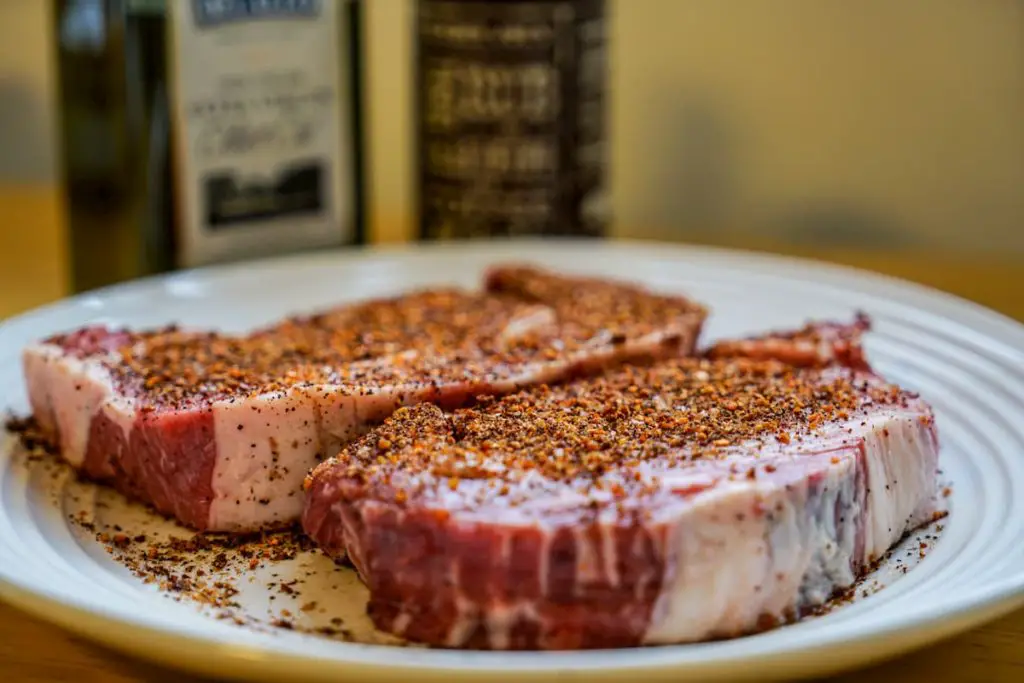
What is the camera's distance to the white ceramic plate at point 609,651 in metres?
1.06

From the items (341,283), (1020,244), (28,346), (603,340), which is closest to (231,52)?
(341,283)

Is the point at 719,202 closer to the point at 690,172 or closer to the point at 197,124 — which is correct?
the point at 690,172

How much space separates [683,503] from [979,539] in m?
0.37

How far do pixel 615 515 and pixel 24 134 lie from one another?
2.76m

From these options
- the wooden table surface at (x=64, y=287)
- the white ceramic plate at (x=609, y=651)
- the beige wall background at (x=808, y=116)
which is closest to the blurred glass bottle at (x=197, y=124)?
the white ceramic plate at (x=609, y=651)

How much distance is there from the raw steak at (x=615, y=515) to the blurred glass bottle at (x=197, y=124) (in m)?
0.94

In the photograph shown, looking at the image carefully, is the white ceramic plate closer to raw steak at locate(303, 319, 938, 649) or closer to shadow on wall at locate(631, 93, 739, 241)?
raw steak at locate(303, 319, 938, 649)

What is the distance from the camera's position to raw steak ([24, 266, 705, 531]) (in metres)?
1.48

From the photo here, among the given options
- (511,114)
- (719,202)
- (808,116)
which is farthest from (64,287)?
(808,116)

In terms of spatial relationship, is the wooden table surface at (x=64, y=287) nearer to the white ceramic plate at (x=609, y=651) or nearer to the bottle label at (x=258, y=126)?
the white ceramic plate at (x=609, y=651)

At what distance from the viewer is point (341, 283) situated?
221 cm

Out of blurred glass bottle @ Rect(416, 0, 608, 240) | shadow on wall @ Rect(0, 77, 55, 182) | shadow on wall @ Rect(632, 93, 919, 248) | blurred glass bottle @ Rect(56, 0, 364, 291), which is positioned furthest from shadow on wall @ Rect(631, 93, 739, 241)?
shadow on wall @ Rect(0, 77, 55, 182)

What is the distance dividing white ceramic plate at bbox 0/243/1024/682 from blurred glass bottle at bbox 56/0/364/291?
156 mm

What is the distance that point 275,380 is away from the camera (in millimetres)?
1551
